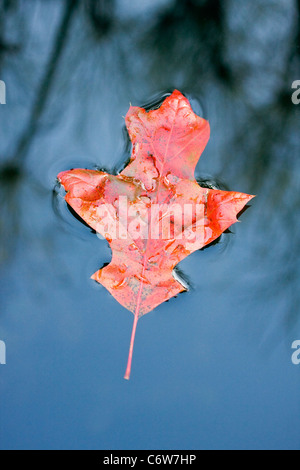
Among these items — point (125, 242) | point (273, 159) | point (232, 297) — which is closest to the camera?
point (125, 242)

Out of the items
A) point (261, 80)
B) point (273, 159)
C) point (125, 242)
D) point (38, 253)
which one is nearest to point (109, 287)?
point (125, 242)

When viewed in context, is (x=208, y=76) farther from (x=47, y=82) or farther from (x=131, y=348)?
(x=131, y=348)

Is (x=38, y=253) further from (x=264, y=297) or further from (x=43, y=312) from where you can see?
(x=264, y=297)

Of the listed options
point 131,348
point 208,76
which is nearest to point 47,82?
point 208,76

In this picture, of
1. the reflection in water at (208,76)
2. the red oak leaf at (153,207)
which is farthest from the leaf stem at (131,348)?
the reflection in water at (208,76)

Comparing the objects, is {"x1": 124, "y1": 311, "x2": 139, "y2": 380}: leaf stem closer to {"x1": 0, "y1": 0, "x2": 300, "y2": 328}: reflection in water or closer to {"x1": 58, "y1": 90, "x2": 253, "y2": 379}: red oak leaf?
{"x1": 58, "y1": 90, "x2": 253, "y2": 379}: red oak leaf

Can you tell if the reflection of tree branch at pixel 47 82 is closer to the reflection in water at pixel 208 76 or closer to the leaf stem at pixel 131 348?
the reflection in water at pixel 208 76
